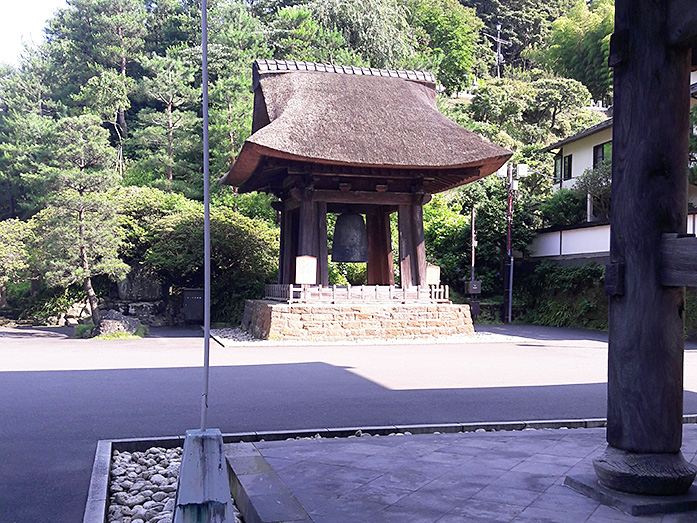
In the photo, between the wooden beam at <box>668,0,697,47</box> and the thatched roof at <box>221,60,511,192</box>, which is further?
the thatched roof at <box>221,60,511,192</box>

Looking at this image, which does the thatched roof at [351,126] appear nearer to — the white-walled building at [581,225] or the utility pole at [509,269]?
the utility pole at [509,269]

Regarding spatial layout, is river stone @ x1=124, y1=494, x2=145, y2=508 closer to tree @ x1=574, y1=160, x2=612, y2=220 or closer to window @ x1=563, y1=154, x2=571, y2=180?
tree @ x1=574, y1=160, x2=612, y2=220

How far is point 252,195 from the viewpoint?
2998 centimetres

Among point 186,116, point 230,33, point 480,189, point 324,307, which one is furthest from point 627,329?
point 230,33

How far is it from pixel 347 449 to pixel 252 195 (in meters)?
25.6

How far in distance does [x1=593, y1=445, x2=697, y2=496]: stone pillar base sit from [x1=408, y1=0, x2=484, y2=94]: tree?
1820 inches

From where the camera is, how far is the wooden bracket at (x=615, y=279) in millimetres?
3785

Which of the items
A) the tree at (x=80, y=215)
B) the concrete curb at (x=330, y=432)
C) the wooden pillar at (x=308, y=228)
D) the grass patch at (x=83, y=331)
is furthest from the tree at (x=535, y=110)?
the concrete curb at (x=330, y=432)

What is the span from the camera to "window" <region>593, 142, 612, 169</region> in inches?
1007

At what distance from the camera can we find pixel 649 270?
3691 millimetres

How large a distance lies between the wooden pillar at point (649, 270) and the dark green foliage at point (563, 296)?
1626 cm

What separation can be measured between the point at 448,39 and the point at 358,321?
38.7 meters

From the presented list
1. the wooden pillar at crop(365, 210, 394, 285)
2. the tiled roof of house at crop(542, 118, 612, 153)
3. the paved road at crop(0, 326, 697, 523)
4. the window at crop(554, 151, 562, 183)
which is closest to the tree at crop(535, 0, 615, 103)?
the window at crop(554, 151, 562, 183)

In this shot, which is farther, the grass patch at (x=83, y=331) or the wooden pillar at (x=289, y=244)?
the wooden pillar at (x=289, y=244)
